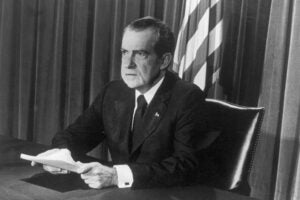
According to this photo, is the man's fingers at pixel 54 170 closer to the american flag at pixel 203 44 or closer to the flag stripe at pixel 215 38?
the american flag at pixel 203 44

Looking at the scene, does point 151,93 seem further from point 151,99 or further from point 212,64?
point 212,64

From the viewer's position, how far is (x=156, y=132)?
2.04 metres

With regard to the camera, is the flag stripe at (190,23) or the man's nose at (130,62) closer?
the man's nose at (130,62)

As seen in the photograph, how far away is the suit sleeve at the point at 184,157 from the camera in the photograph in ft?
5.40

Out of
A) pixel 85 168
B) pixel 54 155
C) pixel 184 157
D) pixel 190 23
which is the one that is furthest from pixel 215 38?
pixel 85 168

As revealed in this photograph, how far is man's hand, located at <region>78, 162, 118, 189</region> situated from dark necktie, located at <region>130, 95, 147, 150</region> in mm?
535

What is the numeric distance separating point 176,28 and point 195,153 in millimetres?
1915

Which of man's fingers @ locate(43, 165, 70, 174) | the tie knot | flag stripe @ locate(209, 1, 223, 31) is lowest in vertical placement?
man's fingers @ locate(43, 165, 70, 174)

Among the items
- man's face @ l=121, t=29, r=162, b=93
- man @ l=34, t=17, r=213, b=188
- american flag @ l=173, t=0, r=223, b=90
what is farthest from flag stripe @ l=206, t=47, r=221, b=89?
man's face @ l=121, t=29, r=162, b=93

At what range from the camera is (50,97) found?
4.31 meters

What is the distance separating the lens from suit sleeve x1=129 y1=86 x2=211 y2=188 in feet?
5.40

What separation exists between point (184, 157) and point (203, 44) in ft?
4.56

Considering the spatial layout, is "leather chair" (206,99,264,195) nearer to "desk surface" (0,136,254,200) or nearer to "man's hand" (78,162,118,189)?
"desk surface" (0,136,254,200)

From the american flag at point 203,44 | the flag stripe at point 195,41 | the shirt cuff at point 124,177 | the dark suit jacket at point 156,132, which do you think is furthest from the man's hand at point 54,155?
the flag stripe at point 195,41
